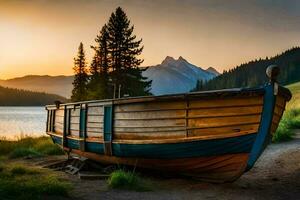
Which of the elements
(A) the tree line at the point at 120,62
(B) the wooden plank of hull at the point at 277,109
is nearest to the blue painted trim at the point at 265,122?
(B) the wooden plank of hull at the point at 277,109

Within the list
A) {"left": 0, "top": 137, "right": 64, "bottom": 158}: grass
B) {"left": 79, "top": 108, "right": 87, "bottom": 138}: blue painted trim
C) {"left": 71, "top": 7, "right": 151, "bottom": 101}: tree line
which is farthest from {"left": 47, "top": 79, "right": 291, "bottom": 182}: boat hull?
{"left": 71, "top": 7, "right": 151, "bottom": 101}: tree line

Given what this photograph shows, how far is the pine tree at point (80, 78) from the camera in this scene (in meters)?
58.3

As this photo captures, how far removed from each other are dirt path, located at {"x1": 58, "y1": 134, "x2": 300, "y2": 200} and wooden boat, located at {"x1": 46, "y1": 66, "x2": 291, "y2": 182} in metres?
0.39

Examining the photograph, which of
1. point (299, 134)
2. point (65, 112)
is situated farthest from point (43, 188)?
point (299, 134)

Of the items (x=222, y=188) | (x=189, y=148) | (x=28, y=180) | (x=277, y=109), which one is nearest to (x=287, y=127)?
(x=277, y=109)

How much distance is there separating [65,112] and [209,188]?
7333 mm

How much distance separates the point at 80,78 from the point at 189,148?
174 ft

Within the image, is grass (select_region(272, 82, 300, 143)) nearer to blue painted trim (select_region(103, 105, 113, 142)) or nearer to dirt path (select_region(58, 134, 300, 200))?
dirt path (select_region(58, 134, 300, 200))

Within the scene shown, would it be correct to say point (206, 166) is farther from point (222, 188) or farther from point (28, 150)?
point (28, 150)

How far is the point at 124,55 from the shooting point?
43750 millimetres

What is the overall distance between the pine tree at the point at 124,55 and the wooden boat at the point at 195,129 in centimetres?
2964

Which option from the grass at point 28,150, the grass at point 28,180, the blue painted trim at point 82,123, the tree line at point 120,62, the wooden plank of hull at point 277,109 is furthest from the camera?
the tree line at point 120,62

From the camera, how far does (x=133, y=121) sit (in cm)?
1162

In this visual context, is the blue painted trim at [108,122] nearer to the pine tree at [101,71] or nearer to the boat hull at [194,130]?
the boat hull at [194,130]
